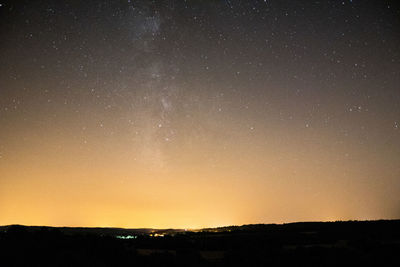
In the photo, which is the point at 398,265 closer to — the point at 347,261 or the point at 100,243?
the point at 347,261

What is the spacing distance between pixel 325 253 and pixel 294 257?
1.78m

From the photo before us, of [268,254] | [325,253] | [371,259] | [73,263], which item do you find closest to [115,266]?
[73,263]

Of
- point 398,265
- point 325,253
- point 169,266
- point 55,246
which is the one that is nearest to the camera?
point 398,265

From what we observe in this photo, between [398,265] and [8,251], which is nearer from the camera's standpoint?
[398,265]

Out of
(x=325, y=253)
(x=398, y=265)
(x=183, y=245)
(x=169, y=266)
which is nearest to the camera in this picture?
(x=398, y=265)

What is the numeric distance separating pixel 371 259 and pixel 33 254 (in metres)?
16.5

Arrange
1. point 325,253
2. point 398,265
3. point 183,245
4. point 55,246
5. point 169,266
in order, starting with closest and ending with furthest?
point 398,265, point 169,266, point 325,253, point 55,246, point 183,245

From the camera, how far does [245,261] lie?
49.0 ft

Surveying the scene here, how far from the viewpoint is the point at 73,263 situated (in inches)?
543

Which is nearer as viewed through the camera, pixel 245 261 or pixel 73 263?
pixel 73 263

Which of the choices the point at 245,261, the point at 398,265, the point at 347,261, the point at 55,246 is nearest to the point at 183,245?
the point at 55,246

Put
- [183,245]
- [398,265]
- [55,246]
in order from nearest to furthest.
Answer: [398,265] < [55,246] < [183,245]

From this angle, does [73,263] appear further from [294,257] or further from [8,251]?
[294,257]

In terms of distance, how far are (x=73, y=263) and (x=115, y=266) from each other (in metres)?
2.21
